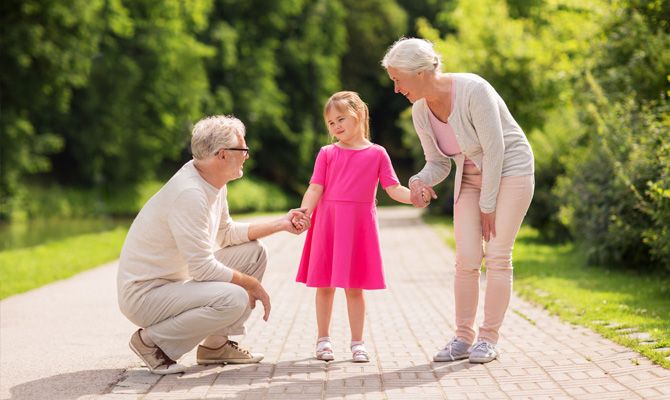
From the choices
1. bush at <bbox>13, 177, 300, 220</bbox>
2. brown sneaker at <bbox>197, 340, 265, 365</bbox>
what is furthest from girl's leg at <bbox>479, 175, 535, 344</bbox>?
bush at <bbox>13, 177, 300, 220</bbox>

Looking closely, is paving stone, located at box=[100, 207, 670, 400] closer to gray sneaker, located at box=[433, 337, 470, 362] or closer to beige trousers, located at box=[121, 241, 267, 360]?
gray sneaker, located at box=[433, 337, 470, 362]

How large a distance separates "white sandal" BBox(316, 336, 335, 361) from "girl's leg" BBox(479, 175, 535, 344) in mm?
945

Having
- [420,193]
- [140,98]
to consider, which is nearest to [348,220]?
[420,193]

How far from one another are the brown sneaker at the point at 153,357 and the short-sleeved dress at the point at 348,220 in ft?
3.46

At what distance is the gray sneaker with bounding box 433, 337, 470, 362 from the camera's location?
622 cm

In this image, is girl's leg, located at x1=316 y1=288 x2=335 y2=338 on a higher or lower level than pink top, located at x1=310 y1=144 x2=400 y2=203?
lower

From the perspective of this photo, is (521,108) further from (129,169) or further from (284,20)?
(284,20)

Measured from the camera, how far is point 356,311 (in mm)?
6402

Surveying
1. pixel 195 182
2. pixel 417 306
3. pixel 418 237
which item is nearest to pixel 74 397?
pixel 195 182

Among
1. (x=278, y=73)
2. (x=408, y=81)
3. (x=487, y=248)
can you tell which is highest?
(x=278, y=73)

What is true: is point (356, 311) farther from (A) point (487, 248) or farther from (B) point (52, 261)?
(B) point (52, 261)

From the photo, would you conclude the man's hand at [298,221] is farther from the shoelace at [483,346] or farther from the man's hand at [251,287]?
the shoelace at [483,346]

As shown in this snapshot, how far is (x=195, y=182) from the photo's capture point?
5754 millimetres

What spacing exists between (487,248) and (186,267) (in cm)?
185
